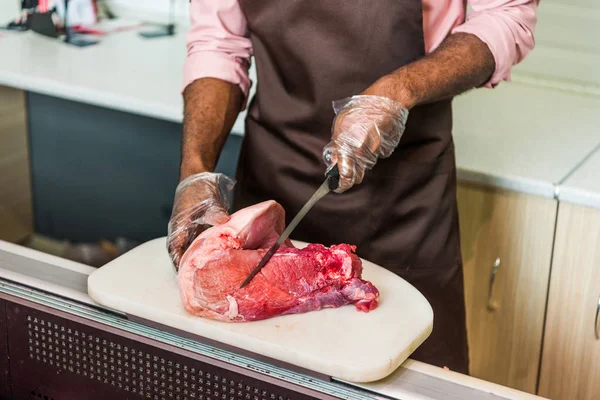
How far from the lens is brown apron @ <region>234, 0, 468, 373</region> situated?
5.55ft

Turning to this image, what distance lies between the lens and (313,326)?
1.32m

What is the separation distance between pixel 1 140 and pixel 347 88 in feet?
5.97

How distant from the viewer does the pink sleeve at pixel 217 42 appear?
1.83 meters

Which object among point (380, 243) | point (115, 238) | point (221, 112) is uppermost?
point (221, 112)

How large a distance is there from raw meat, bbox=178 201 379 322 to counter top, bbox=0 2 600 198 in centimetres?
84

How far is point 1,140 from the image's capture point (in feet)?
10.2

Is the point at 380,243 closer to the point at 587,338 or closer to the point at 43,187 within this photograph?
the point at 587,338

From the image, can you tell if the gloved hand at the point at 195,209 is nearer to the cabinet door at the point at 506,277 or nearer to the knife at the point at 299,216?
the knife at the point at 299,216

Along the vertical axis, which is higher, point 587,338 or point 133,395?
point 133,395

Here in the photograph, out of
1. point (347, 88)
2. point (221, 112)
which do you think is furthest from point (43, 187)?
point (347, 88)

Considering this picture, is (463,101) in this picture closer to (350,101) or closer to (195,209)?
(350,101)

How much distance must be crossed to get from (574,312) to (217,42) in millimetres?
1118

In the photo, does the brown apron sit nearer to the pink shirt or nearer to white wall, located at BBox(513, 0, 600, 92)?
the pink shirt

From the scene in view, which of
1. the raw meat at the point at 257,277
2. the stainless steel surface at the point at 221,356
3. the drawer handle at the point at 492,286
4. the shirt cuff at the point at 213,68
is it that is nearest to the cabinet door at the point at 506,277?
the drawer handle at the point at 492,286
